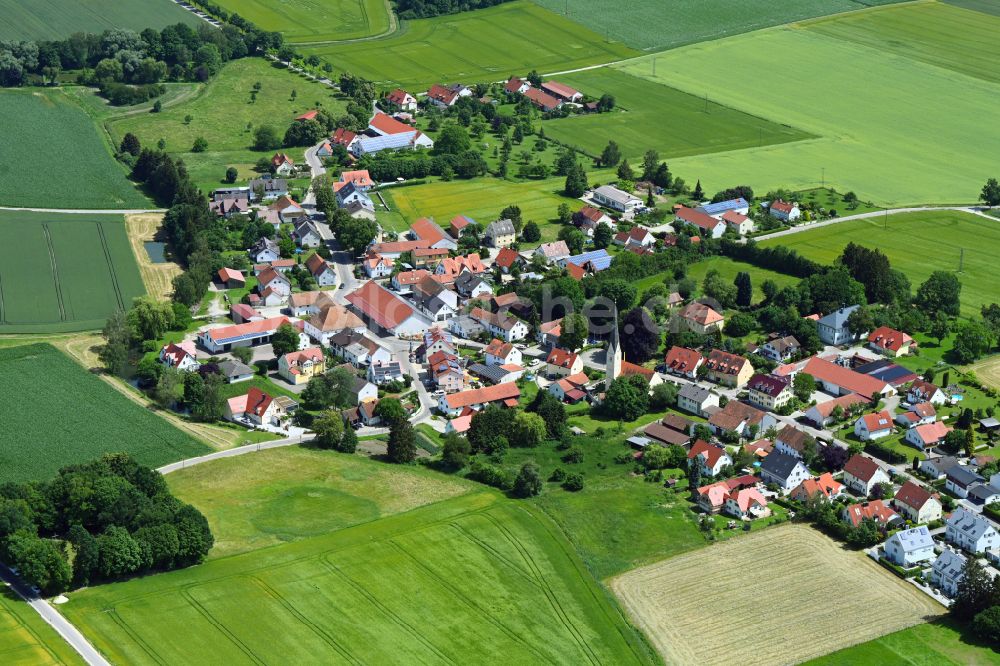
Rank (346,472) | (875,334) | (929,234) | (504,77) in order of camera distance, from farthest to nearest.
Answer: (504,77)
(929,234)
(875,334)
(346,472)

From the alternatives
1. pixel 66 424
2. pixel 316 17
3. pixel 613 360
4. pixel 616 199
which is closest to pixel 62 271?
pixel 66 424

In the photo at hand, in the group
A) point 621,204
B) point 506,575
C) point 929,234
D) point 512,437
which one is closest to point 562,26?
point 621,204

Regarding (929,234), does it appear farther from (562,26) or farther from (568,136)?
(562,26)

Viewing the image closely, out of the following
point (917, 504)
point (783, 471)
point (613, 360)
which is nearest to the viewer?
point (917, 504)

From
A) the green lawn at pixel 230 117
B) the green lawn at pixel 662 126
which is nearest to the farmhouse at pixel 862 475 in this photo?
the green lawn at pixel 662 126

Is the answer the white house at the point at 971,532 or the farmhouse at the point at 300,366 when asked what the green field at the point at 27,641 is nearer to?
the farmhouse at the point at 300,366

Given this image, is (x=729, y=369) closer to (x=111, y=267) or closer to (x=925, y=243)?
(x=925, y=243)

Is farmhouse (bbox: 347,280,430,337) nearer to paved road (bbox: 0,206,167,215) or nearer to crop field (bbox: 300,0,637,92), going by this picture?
paved road (bbox: 0,206,167,215)
